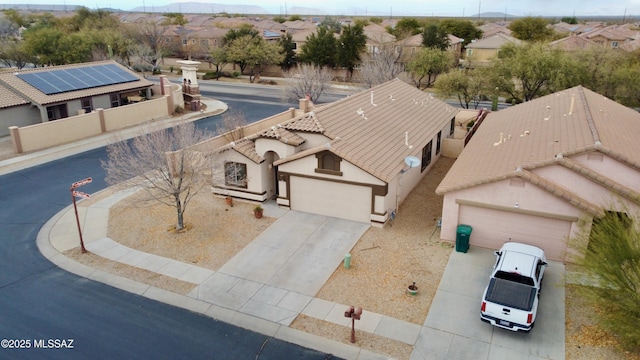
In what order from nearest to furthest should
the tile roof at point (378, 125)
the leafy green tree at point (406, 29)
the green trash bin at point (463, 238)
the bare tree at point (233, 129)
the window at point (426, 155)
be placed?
the green trash bin at point (463, 238), the tile roof at point (378, 125), the window at point (426, 155), the bare tree at point (233, 129), the leafy green tree at point (406, 29)

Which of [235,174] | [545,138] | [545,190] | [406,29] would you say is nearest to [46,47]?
[235,174]

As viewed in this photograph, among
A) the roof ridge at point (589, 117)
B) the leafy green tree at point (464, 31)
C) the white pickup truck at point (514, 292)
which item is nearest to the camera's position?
the white pickup truck at point (514, 292)

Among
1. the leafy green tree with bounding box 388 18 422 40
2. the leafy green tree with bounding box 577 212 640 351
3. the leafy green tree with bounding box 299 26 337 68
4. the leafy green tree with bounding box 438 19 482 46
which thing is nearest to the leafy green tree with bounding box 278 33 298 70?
the leafy green tree with bounding box 299 26 337 68

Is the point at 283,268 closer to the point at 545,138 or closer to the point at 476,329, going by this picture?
the point at 476,329

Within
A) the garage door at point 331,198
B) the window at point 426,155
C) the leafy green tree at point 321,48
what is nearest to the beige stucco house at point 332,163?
the garage door at point 331,198

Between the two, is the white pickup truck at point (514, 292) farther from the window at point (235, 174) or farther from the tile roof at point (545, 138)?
the window at point (235, 174)

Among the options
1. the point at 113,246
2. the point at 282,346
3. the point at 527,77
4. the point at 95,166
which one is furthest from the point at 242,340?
the point at 527,77

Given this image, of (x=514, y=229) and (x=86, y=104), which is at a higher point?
(x=86, y=104)
